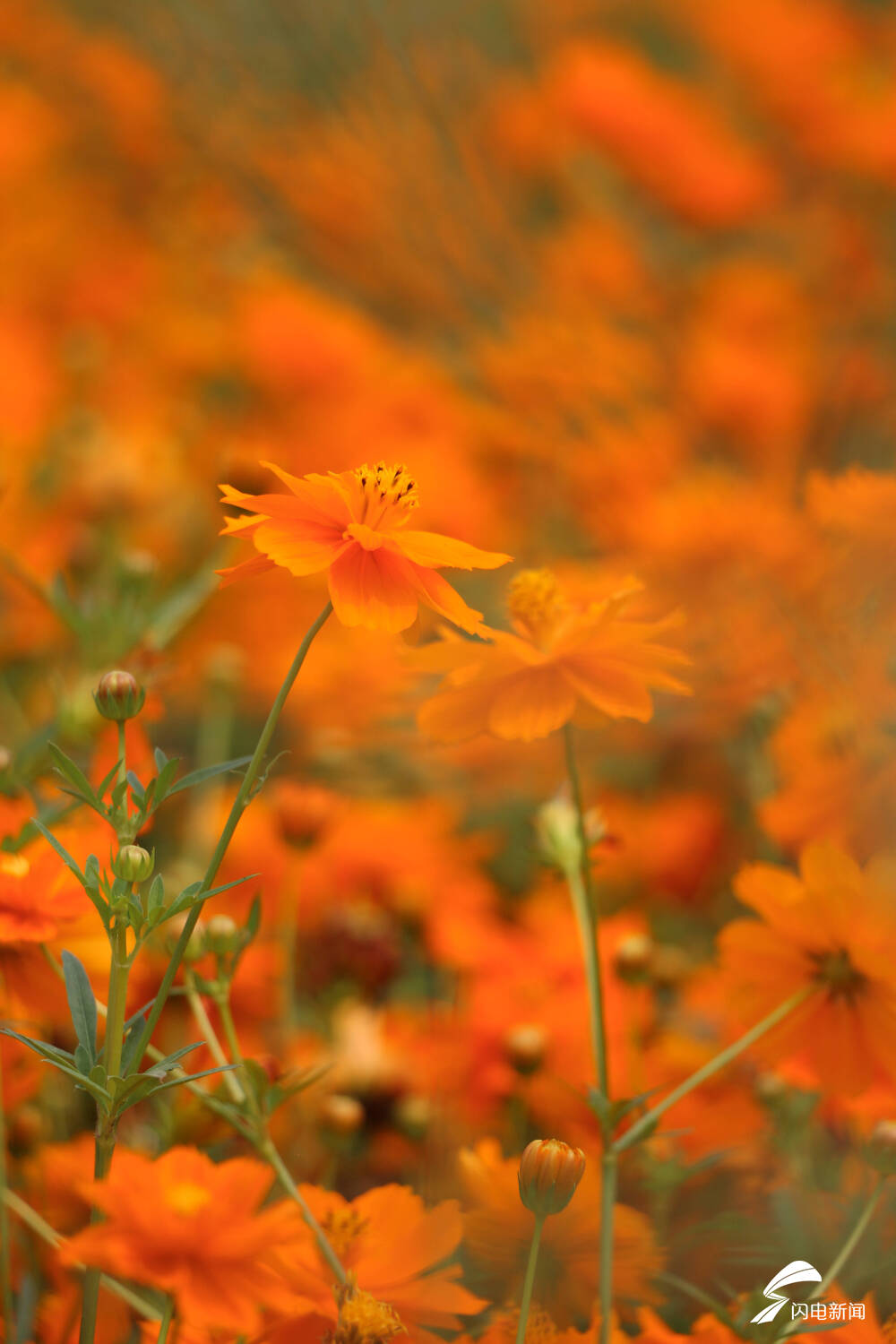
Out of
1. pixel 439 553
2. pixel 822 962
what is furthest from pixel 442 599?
pixel 822 962

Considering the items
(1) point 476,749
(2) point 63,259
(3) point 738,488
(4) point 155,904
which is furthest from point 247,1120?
(2) point 63,259

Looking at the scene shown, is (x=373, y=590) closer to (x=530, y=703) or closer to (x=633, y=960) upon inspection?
(x=530, y=703)

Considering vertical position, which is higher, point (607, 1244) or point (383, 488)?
point (383, 488)

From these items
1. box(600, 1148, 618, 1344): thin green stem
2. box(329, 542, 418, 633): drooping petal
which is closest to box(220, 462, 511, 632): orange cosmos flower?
box(329, 542, 418, 633): drooping petal

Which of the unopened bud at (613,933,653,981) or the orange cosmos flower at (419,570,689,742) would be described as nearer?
the orange cosmos flower at (419,570,689,742)

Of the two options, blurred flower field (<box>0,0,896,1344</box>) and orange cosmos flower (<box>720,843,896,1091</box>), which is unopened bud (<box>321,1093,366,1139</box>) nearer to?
blurred flower field (<box>0,0,896,1344</box>)

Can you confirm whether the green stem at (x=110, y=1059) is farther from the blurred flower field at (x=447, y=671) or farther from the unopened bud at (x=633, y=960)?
the unopened bud at (x=633, y=960)
